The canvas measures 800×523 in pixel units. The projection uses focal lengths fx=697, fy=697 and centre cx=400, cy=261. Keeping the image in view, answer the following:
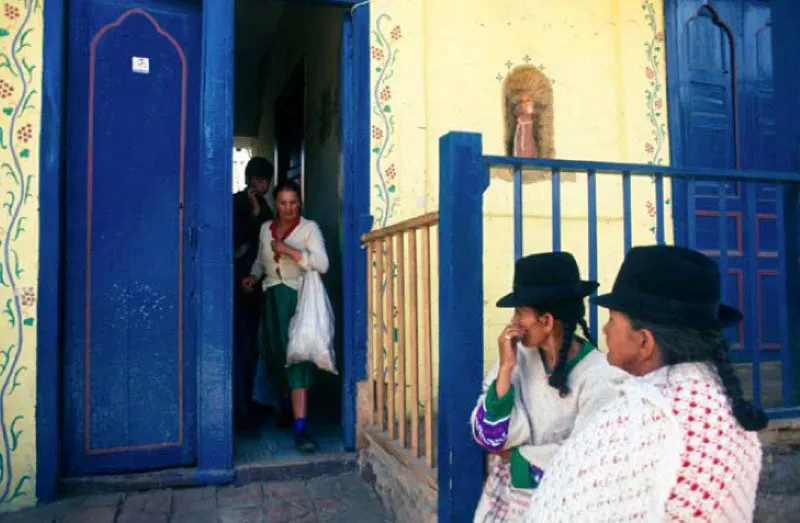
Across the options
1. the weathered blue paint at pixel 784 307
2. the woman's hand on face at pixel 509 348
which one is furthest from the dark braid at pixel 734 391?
the weathered blue paint at pixel 784 307

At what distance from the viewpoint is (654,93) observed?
4859 millimetres

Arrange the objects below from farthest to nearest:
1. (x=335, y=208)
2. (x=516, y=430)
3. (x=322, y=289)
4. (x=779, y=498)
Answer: (x=335, y=208) < (x=322, y=289) < (x=779, y=498) < (x=516, y=430)

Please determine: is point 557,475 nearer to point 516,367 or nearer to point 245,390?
point 516,367

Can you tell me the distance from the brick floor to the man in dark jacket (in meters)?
1.05

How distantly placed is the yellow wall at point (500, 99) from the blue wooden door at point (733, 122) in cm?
27

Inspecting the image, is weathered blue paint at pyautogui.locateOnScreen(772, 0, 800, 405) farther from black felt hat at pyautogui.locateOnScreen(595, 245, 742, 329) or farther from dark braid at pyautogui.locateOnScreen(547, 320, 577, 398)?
black felt hat at pyautogui.locateOnScreen(595, 245, 742, 329)

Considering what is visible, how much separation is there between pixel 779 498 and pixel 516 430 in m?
1.61

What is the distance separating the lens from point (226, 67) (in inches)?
154

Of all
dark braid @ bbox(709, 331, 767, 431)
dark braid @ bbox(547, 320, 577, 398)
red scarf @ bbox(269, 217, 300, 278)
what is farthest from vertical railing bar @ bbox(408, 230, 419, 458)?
dark braid @ bbox(709, 331, 767, 431)

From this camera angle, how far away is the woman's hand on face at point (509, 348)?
2.21 meters

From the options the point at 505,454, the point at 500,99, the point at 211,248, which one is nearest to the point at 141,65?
the point at 211,248

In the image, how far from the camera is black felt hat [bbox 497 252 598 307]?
220cm

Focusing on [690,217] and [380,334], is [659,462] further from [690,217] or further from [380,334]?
[380,334]

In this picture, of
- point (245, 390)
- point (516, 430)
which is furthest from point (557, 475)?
point (245, 390)
